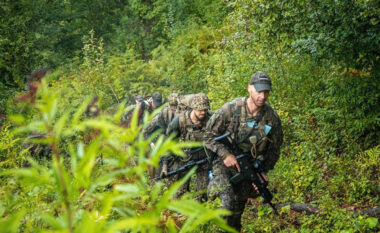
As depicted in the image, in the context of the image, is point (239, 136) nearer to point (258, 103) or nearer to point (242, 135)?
point (242, 135)

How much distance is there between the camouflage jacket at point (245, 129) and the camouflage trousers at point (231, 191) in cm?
24

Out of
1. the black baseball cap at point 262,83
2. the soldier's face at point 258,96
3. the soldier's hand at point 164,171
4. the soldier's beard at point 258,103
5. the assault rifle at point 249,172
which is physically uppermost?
the black baseball cap at point 262,83

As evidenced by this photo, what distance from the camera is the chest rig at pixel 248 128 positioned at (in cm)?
466

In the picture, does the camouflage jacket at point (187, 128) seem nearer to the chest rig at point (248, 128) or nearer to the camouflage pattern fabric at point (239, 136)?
the camouflage pattern fabric at point (239, 136)

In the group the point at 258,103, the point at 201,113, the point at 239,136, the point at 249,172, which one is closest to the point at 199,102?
the point at 201,113

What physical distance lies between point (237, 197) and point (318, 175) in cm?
161

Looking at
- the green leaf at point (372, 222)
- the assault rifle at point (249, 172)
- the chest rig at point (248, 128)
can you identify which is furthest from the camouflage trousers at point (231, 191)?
the green leaf at point (372, 222)


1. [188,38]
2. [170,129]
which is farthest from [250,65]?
[188,38]

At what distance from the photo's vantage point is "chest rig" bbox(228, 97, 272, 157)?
4.66 meters

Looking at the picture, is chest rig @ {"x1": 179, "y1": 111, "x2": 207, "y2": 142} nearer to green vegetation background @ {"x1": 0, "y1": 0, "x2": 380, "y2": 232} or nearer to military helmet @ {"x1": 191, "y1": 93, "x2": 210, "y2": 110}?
military helmet @ {"x1": 191, "y1": 93, "x2": 210, "y2": 110}

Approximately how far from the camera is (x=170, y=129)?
5816 mm

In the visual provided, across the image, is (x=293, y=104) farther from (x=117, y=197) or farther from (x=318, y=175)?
(x=117, y=197)

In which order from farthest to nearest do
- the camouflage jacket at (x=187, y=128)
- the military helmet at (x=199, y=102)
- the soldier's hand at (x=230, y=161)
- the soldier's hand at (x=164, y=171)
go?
the soldier's hand at (x=164, y=171), the camouflage jacket at (x=187, y=128), the military helmet at (x=199, y=102), the soldier's hand at (x=230, y=161)

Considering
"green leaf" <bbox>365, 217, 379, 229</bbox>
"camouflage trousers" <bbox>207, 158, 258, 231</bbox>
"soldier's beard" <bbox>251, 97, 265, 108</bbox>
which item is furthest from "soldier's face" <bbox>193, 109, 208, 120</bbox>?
"green leaf" <bbox>365, 217, 379, 229</bbox>
